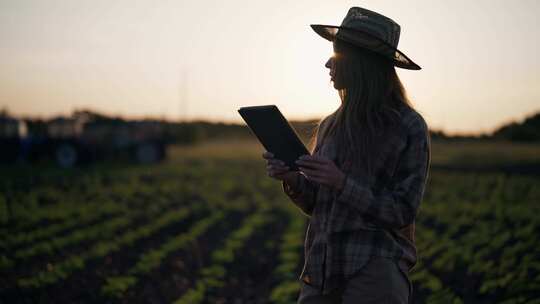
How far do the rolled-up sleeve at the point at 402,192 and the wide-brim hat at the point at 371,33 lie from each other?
278 millimetres

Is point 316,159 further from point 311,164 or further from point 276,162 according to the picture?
point 276,162

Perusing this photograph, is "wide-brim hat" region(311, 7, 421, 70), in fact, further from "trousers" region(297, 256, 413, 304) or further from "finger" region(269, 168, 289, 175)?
"trousers" region(297, 256, 413, 304)

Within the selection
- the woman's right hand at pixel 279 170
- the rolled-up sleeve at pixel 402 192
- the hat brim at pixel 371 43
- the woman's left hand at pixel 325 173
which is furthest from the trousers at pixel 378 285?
the hat brim at pixel 371 43

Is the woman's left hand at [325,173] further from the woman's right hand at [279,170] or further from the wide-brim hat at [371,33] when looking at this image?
the wide-brim hat at [371,33]

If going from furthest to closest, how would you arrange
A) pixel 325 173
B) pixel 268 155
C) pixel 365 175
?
1. pixel 268 155
2. pixel 365 175
3. pixel 325 173

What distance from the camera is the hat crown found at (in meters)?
2.23

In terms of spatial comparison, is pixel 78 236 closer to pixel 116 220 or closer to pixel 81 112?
pixel 116 220

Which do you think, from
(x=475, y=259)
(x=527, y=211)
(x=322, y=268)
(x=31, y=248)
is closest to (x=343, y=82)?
(x=322, y=268)

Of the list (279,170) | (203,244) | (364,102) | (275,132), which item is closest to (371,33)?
(364,102)

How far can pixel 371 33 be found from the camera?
220 centimetres

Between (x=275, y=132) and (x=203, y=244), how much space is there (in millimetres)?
5468

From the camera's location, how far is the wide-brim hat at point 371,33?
220cm

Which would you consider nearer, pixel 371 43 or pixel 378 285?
pixel 378 285

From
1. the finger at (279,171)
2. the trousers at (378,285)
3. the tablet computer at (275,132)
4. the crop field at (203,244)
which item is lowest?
the crop field at (203,244)
